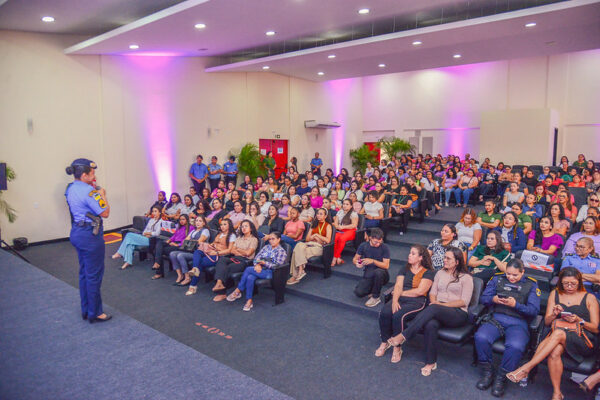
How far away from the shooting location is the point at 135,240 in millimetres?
7141

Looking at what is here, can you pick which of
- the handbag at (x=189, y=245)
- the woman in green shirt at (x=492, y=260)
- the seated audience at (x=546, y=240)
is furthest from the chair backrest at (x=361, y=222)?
the handbag at (x=189, y=245)

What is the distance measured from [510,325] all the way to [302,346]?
6.59 ft

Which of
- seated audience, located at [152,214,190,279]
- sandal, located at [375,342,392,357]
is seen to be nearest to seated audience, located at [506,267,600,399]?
sandal, located at [375,342,392,357]

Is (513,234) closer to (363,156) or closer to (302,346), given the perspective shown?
(302,346)

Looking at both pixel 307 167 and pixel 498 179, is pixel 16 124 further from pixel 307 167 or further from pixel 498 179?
pixel 498 179

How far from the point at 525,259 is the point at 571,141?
11.3 metres

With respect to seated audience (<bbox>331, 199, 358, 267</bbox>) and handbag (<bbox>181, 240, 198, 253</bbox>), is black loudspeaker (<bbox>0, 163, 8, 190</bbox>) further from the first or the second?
seated audience (<bbox>331, 199, 358, 267</bbox>)

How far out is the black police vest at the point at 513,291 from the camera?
3768 millimetres

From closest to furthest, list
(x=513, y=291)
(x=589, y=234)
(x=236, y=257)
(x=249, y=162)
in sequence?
(x=513, y=291), (x=589, y=234), (x=236, y=257), (x=249, y=162)

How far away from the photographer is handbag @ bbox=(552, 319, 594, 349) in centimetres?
327

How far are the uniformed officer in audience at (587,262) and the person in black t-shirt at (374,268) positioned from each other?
190 cm

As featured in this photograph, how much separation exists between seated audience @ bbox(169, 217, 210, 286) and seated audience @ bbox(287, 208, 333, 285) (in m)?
1.47

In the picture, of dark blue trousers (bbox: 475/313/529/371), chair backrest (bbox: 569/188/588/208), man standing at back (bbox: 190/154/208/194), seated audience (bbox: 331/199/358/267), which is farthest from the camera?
man standing at back (bbox: 190/154/208/194)

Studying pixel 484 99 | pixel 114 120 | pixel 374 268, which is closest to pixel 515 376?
pixel 374 268
